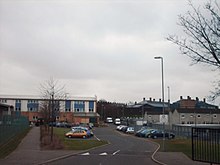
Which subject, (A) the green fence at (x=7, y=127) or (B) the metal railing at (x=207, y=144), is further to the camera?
(A) the green fence at (x=7, y=127)

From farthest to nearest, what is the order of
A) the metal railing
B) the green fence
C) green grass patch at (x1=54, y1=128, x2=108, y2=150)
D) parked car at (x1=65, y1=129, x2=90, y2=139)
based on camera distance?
1. parked car at (x1=65, y1=129, x2=90, y2=139)
2. green grass patch at (x1=54, y1=128, x2=108, y2=150)
3. the green fence
4. the metal railing

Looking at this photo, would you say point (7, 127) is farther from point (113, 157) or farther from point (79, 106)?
point (79, 106)

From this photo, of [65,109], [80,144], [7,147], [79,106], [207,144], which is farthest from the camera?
[79,106]

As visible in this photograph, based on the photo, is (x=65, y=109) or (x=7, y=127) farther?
(x=65, y=109)

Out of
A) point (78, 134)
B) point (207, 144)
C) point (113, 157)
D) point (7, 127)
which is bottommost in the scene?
point (78, 134)

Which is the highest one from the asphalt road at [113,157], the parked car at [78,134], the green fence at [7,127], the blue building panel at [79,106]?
the blue building panel at [79,106]

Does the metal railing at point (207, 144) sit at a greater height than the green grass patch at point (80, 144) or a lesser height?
greater

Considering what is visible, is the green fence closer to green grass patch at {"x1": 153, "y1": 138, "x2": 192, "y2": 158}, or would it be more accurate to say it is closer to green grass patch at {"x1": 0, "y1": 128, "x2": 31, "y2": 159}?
green grass patch at {"x1": 0, "y1": 128, "x2": 31, "y2": 159}

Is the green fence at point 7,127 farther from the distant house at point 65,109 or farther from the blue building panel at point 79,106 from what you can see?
the blue building panel at point 79,106

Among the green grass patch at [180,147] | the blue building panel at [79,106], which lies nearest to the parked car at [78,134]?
the green grass patch at [180,147]

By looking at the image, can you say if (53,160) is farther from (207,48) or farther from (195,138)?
(207,48)

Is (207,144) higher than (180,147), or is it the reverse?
(207,144)

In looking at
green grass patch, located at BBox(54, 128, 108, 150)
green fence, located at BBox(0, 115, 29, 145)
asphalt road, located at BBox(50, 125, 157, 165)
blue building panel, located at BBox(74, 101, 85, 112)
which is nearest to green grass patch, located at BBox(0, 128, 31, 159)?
green fence, located at BBox(0, 115, 29, 145)

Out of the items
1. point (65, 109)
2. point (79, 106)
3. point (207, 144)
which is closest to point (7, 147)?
point (207, 144)
